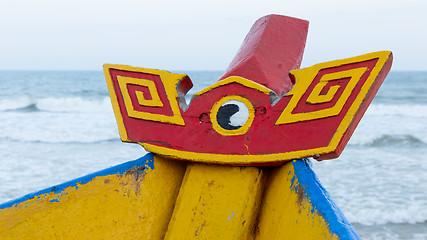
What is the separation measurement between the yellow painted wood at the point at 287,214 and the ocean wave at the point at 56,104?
47.9ft

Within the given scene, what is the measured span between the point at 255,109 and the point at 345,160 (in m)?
6.76

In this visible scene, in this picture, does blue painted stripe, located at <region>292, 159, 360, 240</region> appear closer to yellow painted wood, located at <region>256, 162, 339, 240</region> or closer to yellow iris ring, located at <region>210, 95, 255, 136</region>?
yellow painted wood, located at <region>256, 162, 339, 240</region>

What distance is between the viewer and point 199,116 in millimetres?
1104

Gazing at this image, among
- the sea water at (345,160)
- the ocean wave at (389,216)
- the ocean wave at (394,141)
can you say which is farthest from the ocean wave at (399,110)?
the ocean wave at (389,216)

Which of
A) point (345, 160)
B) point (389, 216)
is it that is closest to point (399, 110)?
point (345, 160)

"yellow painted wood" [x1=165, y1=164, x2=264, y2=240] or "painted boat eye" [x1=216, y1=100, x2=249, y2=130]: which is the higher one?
"painted boat eye" [x1=216, y1=100, x2=249, y2=130]

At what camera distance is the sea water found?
5.03 m

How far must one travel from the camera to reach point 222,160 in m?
1.07

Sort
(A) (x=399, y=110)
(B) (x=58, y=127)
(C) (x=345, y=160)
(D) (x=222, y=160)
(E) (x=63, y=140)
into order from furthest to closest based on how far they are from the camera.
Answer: (A) (x=399, y=110) < (B) (x=58, y=127) < (E) (x=63, y=140) < (C) (x=345, y=160) < (D) (x=222, y=160)

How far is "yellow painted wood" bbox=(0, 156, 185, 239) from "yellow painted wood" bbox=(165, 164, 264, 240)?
0.28 ft

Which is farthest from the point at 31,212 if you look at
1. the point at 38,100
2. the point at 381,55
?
the point at 38,100

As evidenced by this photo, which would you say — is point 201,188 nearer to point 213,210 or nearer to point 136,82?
point 213,210

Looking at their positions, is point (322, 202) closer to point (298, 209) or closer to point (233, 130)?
point (298, 209)

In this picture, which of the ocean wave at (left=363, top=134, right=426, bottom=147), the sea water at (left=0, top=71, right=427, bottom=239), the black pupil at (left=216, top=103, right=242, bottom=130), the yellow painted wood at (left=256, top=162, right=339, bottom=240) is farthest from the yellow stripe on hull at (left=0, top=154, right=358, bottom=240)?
the ocean wave at (left=363, top=134, right=426, bottom=147)
